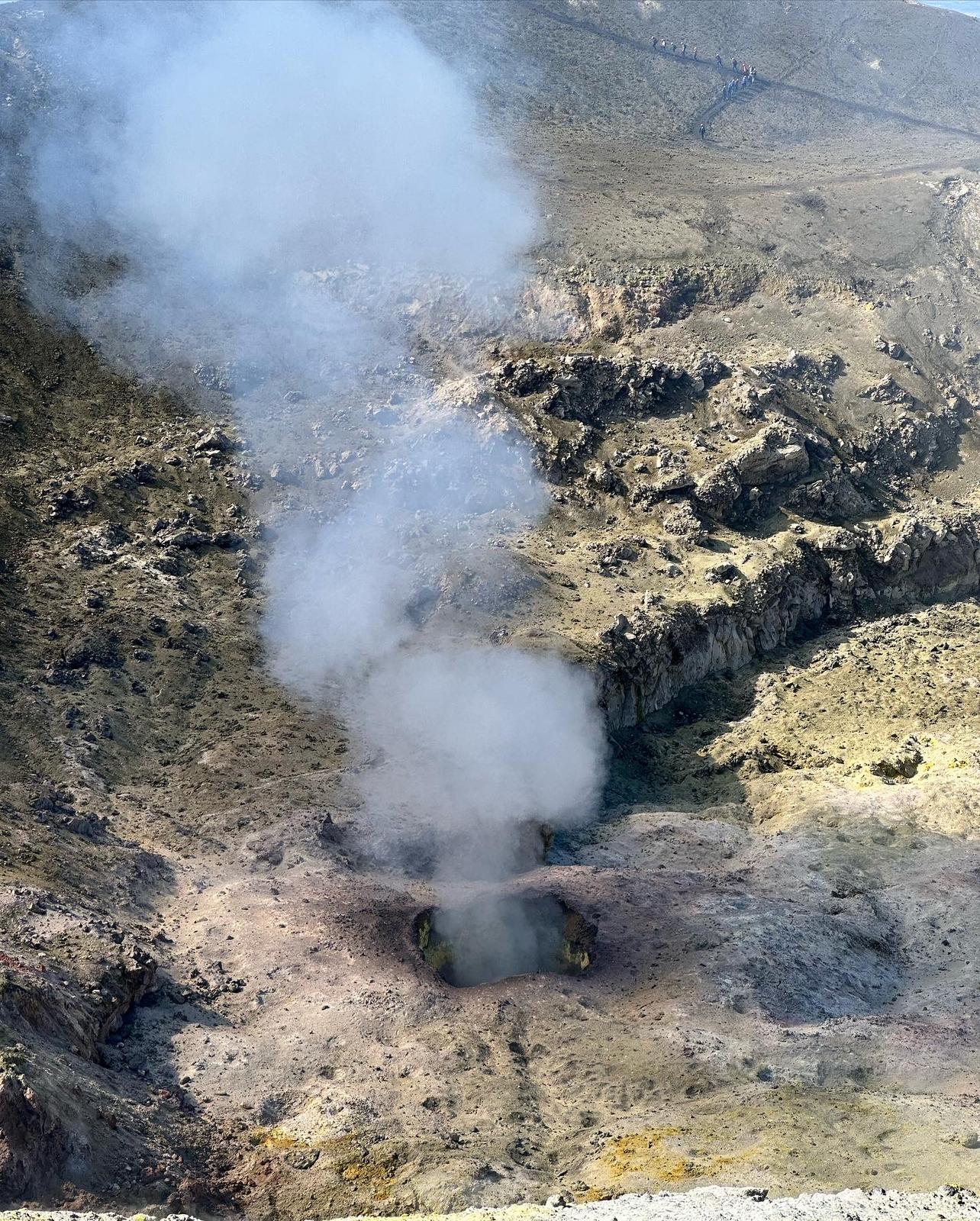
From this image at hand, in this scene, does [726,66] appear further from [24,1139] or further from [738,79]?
[24,1139]

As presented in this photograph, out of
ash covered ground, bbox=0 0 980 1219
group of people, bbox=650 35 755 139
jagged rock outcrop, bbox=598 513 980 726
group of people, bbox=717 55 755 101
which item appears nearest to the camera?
ash covered ground, bbox=0 0 980 1219

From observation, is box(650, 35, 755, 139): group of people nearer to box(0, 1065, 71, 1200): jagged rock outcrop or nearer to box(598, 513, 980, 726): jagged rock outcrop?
box(598, 513, 980, 726): jagged rock outcrop

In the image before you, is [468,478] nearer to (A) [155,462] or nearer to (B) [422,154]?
(A) [155,462]

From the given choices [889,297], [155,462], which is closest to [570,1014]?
[155,462]

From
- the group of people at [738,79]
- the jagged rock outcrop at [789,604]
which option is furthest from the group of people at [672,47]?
the jagged rock outcrop at [789,604]

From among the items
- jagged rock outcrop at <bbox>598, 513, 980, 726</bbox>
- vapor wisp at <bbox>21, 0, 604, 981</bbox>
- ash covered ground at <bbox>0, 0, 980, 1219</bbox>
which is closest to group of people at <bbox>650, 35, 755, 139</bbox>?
ash covered ground at <bbox>0, 0, 980, 1219</bbox>

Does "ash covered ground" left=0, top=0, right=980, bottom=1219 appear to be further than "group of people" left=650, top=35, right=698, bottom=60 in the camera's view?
No

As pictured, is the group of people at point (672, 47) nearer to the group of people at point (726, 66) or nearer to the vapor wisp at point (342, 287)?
the group of people at point (726, 66)

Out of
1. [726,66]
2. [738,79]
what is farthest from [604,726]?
[726,66]
